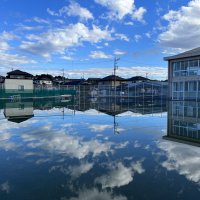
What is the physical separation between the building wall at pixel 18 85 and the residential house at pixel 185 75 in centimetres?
2384

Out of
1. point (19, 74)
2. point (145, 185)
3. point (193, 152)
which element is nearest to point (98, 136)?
point (193, 152)

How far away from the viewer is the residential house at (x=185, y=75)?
27.9 m

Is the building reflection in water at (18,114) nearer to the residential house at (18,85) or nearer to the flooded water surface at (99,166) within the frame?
the flooded water surface at (99,166)

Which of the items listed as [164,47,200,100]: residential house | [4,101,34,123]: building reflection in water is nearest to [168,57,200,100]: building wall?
[164,47,200,100]: residential house

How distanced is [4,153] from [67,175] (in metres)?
2.61

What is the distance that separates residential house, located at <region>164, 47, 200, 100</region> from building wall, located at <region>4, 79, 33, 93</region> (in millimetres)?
23836

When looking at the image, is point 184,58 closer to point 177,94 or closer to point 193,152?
point 177,94

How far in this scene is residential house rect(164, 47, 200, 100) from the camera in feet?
91.6

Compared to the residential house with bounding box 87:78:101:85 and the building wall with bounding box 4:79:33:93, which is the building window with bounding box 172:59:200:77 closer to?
the building wall with bounding box 4:79:33:93

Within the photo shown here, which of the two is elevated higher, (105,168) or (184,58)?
(184,58)

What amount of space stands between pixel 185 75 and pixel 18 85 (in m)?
29.0

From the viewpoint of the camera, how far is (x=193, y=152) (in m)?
7.12

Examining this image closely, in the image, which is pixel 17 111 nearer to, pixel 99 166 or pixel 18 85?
pixel 99 166

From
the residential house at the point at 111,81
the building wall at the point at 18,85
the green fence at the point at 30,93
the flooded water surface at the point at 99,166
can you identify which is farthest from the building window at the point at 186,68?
the residential house at the point at 111,81
